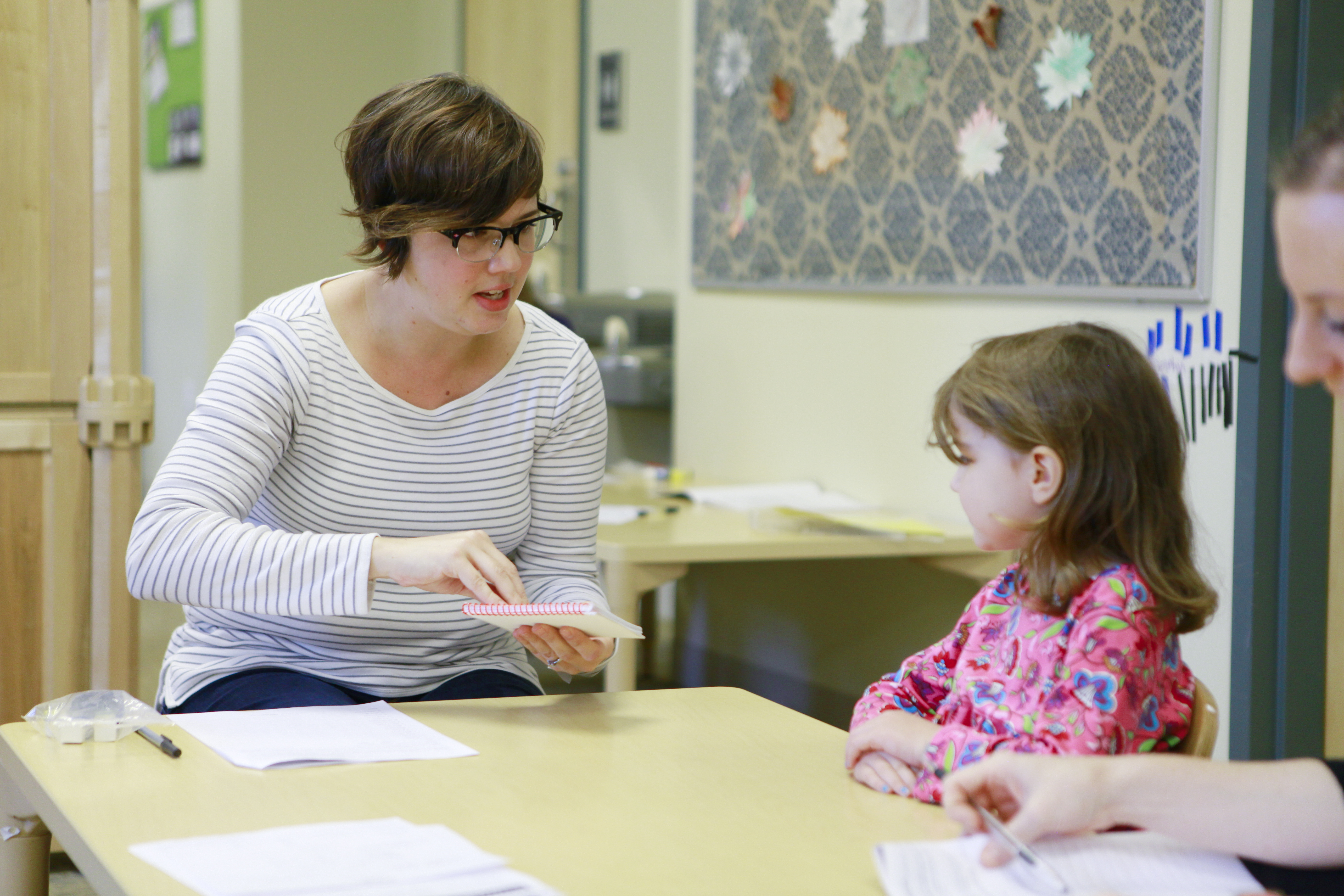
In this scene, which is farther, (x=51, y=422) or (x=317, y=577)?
(x=51, y=422)

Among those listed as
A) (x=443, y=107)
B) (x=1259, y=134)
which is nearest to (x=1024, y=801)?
(x=443, y=107)

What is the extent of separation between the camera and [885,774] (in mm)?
1129

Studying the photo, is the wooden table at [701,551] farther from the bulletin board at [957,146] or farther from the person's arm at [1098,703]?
the person's arm at [1098,703]

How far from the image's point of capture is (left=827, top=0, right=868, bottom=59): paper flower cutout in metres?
2.89

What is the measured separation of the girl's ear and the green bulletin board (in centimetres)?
484

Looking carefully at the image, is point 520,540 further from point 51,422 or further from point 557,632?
point 51,422

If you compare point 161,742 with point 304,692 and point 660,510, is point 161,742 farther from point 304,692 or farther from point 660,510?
point 660,510

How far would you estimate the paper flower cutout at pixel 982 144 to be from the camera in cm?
256

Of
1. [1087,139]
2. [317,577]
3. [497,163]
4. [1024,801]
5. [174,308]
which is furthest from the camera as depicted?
[174,308]

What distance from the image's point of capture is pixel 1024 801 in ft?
3.05

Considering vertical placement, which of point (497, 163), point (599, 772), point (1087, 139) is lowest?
point (599, 772)

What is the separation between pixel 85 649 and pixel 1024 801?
1.72 metres

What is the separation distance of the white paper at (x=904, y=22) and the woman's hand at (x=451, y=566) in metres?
1.75

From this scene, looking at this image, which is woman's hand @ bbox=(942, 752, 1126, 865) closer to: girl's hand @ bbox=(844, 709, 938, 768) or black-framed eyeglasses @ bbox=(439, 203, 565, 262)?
girl's hand @ bbox=(844, 709, 938, 768)
